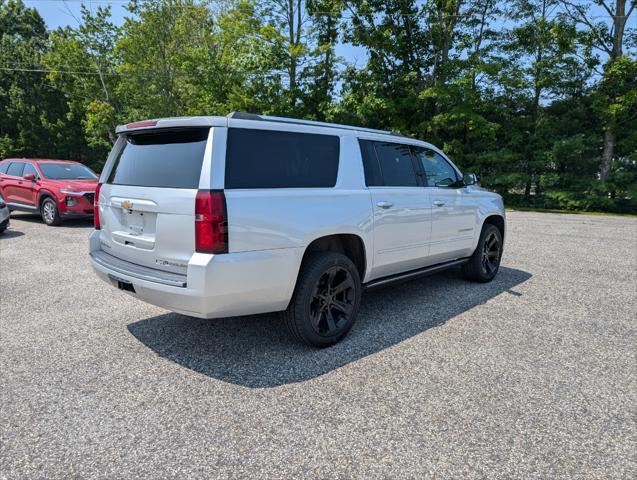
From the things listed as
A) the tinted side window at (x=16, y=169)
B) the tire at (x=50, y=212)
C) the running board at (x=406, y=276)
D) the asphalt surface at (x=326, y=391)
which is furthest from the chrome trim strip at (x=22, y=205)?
the running board at (x=406, y=276)

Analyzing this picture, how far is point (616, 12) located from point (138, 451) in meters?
23.8

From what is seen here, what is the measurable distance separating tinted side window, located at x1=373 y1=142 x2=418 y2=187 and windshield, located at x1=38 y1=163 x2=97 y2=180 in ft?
32.6

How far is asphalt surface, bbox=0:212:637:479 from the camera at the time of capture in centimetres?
225

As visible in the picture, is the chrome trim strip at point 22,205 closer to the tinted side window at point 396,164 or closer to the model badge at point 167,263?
the model badge at point 167,263

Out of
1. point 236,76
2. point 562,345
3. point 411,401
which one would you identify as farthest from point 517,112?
point 411,401

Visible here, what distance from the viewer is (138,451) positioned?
2299mm

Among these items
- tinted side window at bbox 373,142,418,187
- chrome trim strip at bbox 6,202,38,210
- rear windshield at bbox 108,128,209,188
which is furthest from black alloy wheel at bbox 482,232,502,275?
chrome trim strip at bbox 6,202,38,210

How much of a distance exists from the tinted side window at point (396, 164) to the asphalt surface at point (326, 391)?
4.77ft

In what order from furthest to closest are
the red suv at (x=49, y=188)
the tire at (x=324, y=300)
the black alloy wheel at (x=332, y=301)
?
1. the red suv at (x=49, y=188)
2. the black alloy wheel at (x=332, y=301)
3. the tire at (x=324, y=300)

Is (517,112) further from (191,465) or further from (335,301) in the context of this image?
(191,465)

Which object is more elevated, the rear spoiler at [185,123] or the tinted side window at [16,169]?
the rear spoiler at [185,123]

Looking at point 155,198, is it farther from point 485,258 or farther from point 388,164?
point 485,258

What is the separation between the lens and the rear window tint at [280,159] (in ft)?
10.1

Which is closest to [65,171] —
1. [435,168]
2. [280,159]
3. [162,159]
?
[162,159]
